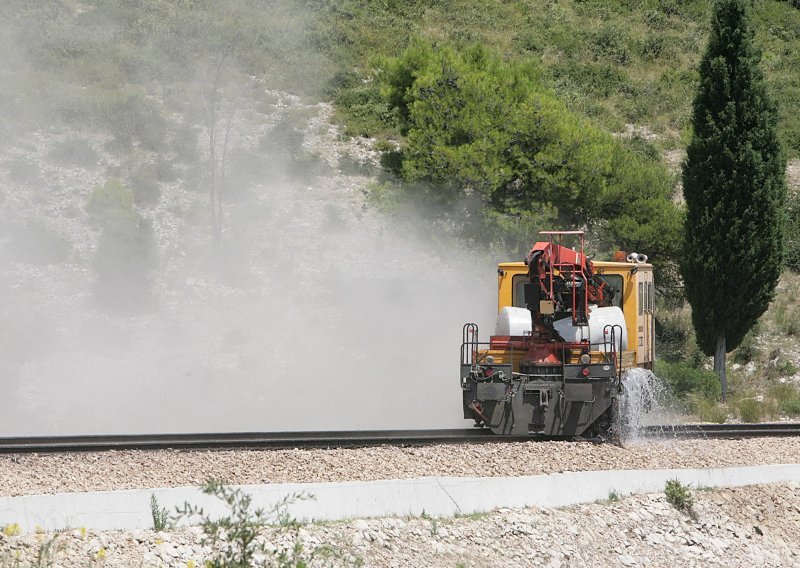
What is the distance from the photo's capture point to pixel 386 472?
10391mm

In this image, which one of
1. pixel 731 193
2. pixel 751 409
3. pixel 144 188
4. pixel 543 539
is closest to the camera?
pixel 543 539

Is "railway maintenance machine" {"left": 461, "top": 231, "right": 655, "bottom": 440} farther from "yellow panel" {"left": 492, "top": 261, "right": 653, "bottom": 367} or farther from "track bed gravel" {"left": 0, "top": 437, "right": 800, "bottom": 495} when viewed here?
"track bed gravel" {"left": 0, "top": 437, "right": 800, "bottom": 495}

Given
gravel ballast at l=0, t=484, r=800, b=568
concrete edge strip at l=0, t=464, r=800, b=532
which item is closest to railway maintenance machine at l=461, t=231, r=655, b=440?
concrete edge strip at l=0, t=464, r=800, b=532

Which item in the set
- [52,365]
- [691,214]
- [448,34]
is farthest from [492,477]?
[448,34]

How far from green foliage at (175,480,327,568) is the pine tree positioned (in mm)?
16336

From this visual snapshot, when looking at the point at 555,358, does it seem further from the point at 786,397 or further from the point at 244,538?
the point at 786,397

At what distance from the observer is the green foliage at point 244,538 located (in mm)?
6133

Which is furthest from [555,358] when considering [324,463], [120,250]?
[120,250]

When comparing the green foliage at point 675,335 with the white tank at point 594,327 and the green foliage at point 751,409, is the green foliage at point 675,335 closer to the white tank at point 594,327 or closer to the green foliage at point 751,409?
the green foliage at point 751,409

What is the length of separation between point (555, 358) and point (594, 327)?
0.67 metres

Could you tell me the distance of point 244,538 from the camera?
6.03 meters

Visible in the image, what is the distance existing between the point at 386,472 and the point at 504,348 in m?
3.92

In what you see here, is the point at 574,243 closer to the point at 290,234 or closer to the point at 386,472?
the point at 290,234

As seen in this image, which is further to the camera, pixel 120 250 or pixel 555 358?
pixel 120 250
